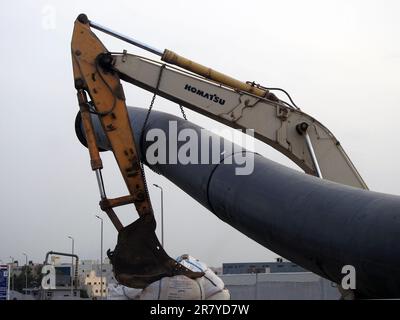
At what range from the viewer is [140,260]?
1340cm

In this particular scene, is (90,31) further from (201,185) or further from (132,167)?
(201,185)

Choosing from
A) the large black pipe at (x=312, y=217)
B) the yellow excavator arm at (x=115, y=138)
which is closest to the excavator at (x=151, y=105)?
the yellow excavator arm at (x=115, y=138)

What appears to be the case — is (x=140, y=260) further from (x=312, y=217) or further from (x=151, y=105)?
(x=312, y=217)

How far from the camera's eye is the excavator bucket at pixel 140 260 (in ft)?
43.3

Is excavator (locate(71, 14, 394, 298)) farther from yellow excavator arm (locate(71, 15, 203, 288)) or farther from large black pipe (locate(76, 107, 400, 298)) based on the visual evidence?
large black pipe (locate(76, 107, 400, 298))

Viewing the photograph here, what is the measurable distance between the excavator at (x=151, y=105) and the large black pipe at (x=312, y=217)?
227 cm

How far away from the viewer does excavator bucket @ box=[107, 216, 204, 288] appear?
13188mm

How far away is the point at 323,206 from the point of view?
26.6 feet

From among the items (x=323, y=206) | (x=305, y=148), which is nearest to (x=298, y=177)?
(x=323, y=206)

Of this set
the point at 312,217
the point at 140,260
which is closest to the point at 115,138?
the point at 140,260

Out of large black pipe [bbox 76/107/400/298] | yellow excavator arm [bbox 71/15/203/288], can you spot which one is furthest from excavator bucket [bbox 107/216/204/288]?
large black pipe [bbox 76/107/400/298]

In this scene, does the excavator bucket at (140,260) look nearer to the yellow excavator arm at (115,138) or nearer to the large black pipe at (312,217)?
the yellow excavator arm at (115,138)
